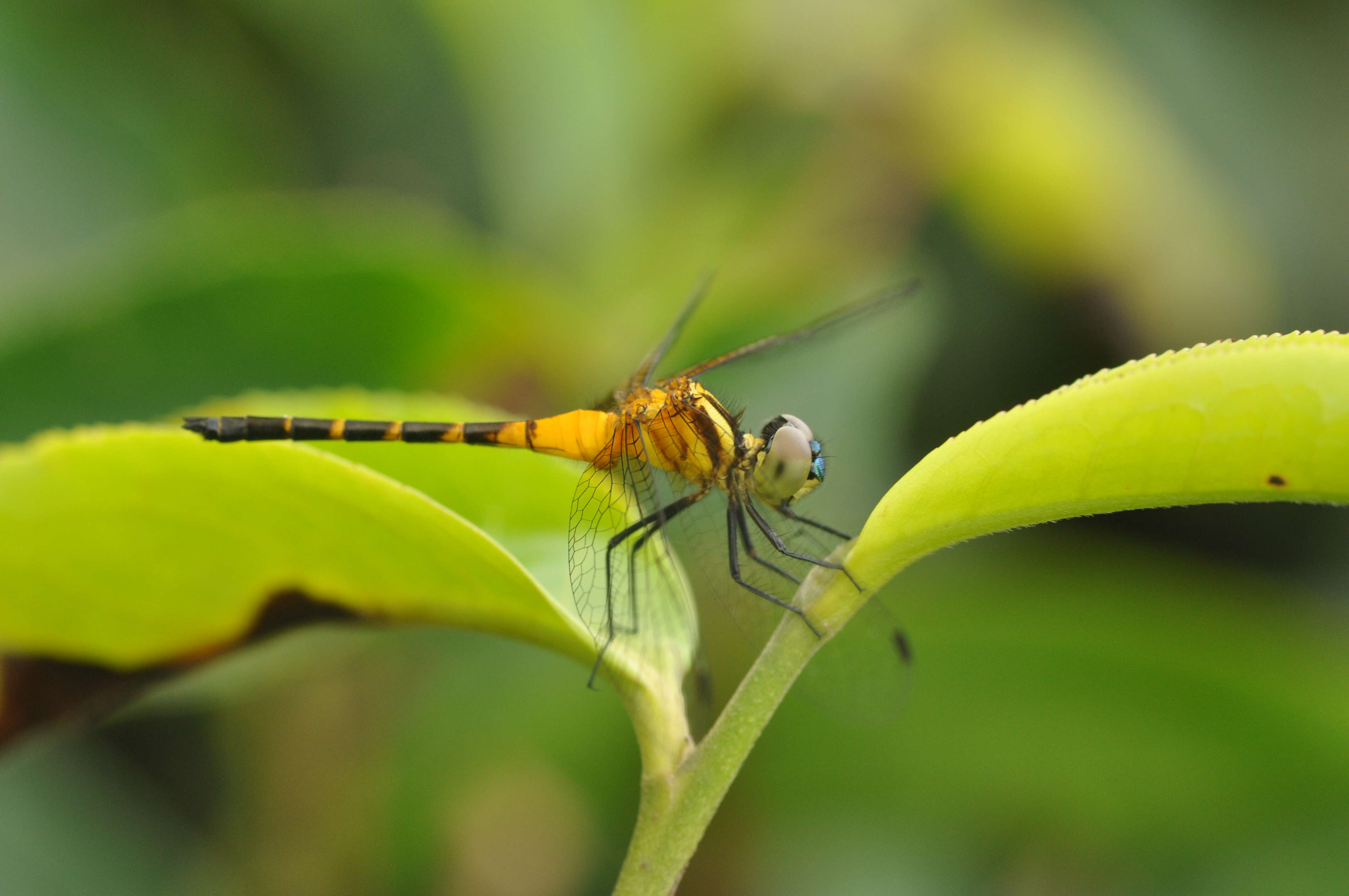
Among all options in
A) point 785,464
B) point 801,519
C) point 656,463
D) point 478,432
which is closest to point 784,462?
point 785,464

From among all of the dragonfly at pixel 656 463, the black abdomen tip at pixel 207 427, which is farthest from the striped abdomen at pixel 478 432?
the black abdomen tip at pixel 207 427

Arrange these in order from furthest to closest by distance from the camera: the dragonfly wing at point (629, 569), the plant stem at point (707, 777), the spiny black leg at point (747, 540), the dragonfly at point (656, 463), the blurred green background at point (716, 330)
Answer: the blurred green background at point (716, 330) < the spiny black leg at point (747, 540) < the dragonfly at point (656, 463) < the dragonfly wing at point (629, 569) < the plant stem at point (707, 777)

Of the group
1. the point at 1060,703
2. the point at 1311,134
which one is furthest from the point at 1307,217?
the point at 1060,703

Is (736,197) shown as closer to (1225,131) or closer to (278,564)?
(1225,131)

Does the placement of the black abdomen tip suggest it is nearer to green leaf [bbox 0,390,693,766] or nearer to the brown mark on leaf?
green leaf [bbox 0,390,693,766]

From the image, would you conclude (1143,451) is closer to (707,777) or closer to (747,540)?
(707,777)

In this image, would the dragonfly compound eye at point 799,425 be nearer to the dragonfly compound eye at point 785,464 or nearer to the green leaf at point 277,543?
the dragonfly compound eye at point 785,464
